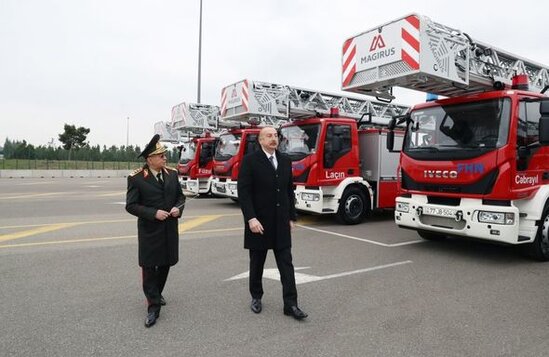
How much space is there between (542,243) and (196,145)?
11.8 meters

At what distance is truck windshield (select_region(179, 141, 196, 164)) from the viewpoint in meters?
16.2

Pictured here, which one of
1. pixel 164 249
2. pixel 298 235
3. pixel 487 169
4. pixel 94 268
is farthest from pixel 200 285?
pixel 487 169

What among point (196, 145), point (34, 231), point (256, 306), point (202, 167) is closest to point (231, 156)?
point (202, 167)

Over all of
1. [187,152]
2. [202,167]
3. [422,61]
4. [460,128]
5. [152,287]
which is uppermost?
[422,61]

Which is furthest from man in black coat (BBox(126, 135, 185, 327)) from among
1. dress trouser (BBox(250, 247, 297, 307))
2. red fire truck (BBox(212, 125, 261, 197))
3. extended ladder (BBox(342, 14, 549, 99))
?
red fire truck (BBox(212, 125, 261, 197))

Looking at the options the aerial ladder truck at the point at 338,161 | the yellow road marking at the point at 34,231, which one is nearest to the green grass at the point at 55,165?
the yellow road marking at the point at 34,231

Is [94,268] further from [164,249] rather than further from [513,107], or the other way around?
[513,107]

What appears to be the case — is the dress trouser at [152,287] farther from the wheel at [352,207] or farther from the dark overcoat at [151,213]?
the wheel at [352,207]

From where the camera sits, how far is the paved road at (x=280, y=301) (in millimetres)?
3355

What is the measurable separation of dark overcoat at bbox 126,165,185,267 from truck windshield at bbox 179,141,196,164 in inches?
485

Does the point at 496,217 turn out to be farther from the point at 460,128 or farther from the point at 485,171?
the point at 460,128

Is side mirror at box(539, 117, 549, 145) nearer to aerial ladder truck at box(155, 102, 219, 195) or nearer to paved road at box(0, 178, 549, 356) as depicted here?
paved road at box(0, 178, 549, 356)

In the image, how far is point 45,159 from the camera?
133 ft

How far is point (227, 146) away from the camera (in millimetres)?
13273
